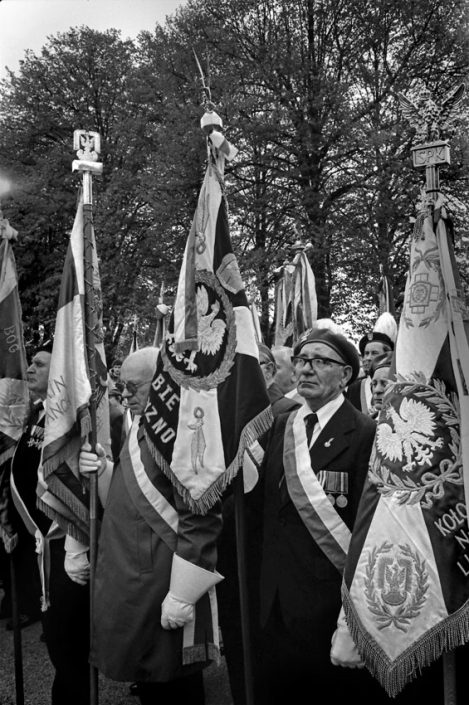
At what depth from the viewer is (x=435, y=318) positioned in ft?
8.61

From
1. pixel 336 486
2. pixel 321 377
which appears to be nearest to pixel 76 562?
pixel 336 486

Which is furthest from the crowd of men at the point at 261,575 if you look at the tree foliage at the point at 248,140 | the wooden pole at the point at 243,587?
the tree foliage at the point at 248,140

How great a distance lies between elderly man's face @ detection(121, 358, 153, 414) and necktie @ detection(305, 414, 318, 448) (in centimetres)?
82

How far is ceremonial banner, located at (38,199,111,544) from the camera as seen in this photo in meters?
3.47

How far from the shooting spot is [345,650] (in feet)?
8.11

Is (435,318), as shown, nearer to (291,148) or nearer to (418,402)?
(418,402)

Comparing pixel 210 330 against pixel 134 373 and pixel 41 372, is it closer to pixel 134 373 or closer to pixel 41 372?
pixel 134 373

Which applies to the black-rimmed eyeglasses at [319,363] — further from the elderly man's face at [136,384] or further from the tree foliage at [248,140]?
the tree foliage at [248,140]

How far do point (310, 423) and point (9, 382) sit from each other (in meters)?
2.23

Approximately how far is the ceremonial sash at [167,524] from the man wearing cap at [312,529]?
28 centimetres

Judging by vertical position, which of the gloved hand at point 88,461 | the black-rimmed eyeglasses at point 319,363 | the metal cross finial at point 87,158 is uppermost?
the metal cross finial at point 87,158

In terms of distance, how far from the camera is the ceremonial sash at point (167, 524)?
2.81 meters

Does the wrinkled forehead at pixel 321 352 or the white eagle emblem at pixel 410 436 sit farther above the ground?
the wrinkled forehead at pixel 321 352

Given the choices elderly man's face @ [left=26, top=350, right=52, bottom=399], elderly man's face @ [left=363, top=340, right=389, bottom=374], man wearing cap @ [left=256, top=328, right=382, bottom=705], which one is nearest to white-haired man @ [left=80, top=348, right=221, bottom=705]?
man wearing cap @ [left=256, top=328, right=382, bottom=705]
